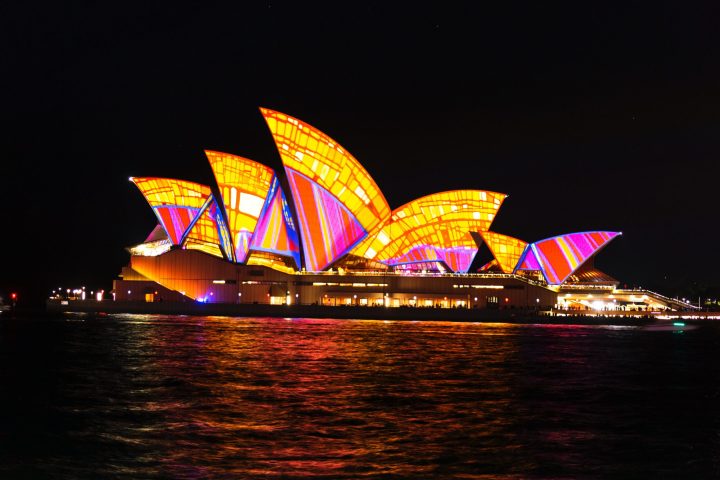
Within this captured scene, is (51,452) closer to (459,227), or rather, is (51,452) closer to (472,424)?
(472,424)

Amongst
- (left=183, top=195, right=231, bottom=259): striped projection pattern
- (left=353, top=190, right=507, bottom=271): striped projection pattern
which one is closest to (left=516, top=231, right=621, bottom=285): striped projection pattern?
(left=353, top=190, right=507, bottom=271): striped projection pattern

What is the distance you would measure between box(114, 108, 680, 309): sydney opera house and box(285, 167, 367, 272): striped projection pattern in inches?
4.1

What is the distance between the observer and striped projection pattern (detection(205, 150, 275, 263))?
6588 centimetres

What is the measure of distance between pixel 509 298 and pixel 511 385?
5575 cm

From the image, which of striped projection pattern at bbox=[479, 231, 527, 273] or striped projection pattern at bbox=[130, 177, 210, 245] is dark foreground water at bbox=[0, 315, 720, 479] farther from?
striped projection pattern at bbox=[479, 231, 527, 273]

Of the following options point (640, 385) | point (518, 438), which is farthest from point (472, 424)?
point (640, 385)

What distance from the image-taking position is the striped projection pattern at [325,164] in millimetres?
61531

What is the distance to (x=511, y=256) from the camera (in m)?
82.9

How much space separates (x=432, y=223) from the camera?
7750cm

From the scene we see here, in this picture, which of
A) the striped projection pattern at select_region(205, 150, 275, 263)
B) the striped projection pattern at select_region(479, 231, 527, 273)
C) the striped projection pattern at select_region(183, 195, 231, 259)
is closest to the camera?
the striped projection pattern at select_region(205, 150, 275, 263)

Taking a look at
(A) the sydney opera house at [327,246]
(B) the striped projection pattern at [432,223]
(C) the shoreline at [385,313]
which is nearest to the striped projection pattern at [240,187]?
(A) the sydney opera house at [327,246]

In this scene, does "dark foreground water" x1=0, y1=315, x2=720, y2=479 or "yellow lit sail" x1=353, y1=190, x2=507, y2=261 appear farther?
"yellow lit sail" x1=353, y1=190, x2=507, y2=261

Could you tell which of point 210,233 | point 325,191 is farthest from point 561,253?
A: point 210,233

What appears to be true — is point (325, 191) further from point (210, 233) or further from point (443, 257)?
point (443, 257)
